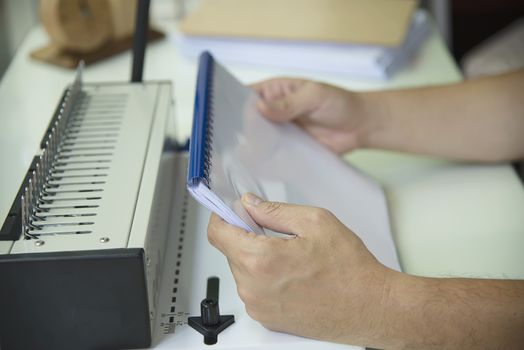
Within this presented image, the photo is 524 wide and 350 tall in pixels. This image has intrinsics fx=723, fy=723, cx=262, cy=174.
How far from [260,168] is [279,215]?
158 mm

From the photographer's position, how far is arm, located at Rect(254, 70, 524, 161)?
3.41ft

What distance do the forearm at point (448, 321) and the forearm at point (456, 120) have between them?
0.38 meters

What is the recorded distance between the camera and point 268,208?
705mm

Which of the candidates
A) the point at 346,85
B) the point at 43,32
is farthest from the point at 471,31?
the point at 43,32

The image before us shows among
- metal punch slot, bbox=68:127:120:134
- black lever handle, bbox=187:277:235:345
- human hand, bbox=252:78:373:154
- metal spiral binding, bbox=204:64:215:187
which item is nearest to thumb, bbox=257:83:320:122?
human hand, bbox=252:78:373:154

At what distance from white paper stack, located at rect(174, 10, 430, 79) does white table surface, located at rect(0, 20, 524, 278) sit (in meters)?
0.02

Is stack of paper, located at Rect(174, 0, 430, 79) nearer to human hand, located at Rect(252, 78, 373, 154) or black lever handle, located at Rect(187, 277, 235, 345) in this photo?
human hand, located at Rect(252, 78, 373, 154)

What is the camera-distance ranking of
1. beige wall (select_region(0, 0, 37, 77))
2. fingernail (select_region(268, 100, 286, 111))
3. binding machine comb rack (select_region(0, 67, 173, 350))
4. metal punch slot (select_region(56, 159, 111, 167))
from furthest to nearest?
beige wall (select_region(0, 0, 37, 77)), fingernail (select_region(268, 100, 286, 111)), metal punch slot (select_region(56, 159, 111, 167)), binding machine comb rack (select_region(0, 67, 173, 350))

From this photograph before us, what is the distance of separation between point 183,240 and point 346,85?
54cm

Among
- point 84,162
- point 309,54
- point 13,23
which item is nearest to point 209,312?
point 84,162

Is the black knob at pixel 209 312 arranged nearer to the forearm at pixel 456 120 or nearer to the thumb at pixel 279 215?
the thumb at pixel 279 215

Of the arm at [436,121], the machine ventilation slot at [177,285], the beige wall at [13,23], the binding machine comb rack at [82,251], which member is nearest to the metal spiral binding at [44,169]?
the binding machine comb rack at [82,251]

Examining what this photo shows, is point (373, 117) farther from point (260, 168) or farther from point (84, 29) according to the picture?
point (84, 29)

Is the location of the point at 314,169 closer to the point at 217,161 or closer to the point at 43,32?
the point at 217,161
